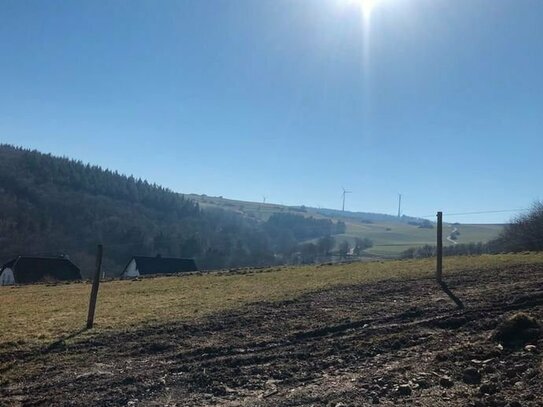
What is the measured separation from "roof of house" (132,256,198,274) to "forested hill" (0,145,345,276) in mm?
8596

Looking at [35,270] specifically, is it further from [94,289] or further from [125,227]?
[94,289]

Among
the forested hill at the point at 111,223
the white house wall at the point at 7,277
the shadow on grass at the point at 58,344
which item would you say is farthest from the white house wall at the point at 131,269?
the shadow on grass at the point at 58,344

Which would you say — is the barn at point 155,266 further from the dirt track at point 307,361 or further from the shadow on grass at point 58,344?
the dirt track at point 307,361

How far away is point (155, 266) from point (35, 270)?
1670cm

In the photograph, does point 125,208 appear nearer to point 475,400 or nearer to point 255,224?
point 255,224

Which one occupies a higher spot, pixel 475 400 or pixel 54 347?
pixel 475 400

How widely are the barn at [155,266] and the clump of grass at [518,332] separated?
65.8 meters

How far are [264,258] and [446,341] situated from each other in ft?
300

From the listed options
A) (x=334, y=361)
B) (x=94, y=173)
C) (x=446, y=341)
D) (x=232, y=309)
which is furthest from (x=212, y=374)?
(x=94, y=173)

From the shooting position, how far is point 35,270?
230ft

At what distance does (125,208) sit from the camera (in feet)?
399

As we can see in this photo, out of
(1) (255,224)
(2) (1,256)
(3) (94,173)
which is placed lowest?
(2) (1,256)

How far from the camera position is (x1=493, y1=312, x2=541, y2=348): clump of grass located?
24.0 ft

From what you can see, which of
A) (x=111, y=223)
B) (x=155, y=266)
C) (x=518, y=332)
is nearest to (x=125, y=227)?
A: (x=111, y=223)
